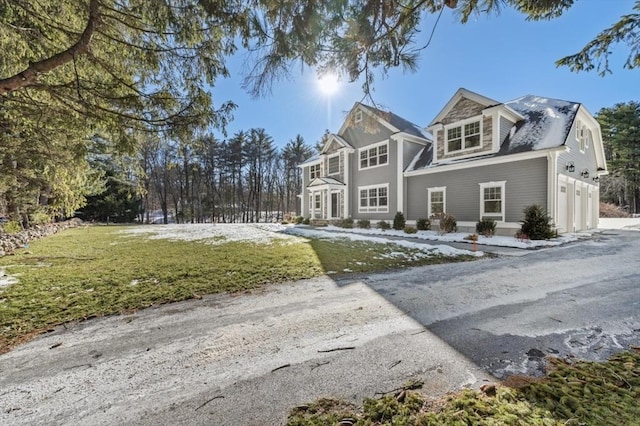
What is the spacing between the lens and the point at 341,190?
766 inches

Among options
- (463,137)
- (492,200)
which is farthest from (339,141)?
(492,200)

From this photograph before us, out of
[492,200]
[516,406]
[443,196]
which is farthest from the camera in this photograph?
[443,196]

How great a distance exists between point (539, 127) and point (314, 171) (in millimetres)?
14827

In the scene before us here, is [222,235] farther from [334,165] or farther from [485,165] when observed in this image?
[485,165]

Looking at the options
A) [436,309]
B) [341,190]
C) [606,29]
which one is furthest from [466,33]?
[341,190]

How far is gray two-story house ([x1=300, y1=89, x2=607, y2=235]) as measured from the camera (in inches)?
447

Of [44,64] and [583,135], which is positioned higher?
[583,135]

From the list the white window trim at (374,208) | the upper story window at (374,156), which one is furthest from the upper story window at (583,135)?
the white window trim at (374,208)

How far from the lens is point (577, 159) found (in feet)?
42.5

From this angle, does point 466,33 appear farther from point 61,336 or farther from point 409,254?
point 61,336

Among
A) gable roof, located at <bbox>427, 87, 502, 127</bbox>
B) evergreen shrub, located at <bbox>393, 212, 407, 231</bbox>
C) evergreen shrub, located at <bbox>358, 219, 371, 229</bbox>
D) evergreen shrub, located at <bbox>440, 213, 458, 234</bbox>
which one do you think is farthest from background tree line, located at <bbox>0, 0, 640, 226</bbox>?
evergreen shrub, located at <bbox>358, 219, 371, 229</bbox>

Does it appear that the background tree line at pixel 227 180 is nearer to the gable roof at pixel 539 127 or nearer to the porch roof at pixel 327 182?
the porch roof at pixel 327 182

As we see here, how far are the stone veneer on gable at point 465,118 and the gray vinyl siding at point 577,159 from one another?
278 cm

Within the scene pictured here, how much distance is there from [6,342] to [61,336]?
0.47m
